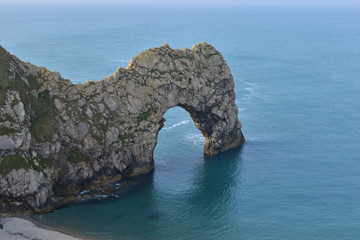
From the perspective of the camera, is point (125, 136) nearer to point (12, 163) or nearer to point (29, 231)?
point (12, 163)

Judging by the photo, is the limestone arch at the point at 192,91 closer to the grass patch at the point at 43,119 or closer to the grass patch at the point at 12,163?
the grass patch at the point at 43,119

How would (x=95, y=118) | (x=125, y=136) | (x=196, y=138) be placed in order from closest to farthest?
(x=95, y=118) → (x=125, y=136) → (x=196, y=138)

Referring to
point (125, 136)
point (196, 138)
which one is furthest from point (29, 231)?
point (196, 138)

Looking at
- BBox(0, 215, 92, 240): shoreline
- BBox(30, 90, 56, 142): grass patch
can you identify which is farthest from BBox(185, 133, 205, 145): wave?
BBox(0, 215, 92, 240): shoreline

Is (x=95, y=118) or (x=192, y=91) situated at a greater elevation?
(x=192, y=91)

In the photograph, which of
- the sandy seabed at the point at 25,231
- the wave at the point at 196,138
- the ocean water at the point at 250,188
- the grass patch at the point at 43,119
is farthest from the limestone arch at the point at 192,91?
the sandy seabed at the point at 25,231

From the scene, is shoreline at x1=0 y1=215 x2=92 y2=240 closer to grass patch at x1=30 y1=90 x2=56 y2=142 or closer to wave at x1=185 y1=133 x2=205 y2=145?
grass patch at x1=30 y1=90 x2=56 y2=142
